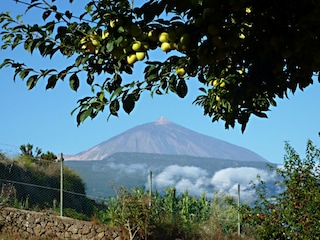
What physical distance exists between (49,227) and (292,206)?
5.79 meters

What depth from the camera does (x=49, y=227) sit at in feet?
40.0

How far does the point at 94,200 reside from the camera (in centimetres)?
1387

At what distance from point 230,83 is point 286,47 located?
1.24 metres

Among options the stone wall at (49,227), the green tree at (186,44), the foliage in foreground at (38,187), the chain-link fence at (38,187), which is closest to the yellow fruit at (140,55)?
the green tree at (186,44)

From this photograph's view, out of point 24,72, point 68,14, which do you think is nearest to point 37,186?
point 24,72

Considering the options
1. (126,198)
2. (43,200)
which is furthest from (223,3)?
(43,200)

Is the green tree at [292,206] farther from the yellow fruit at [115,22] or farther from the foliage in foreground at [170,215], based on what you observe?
the yellow fruit at [115,22]

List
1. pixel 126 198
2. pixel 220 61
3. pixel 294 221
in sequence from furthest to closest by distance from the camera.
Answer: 1. pixel 126 198
2. pixel 294 221
3. pixel 220 61

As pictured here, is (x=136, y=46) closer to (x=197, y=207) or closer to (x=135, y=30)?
(x=135, y=30)

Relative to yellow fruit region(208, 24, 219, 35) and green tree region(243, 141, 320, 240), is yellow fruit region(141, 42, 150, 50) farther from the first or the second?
green tree region(243, 141, 320, 240)

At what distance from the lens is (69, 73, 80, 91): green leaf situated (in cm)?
335

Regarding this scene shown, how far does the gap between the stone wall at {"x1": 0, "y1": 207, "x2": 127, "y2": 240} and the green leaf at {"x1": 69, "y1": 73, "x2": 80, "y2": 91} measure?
8.09 metres

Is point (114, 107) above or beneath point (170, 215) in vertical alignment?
above

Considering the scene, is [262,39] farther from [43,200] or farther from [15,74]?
[43,200]
